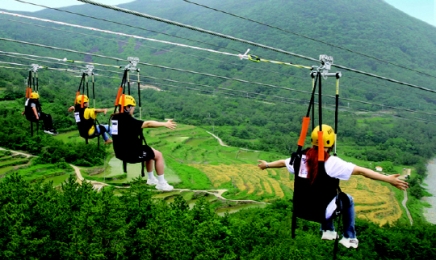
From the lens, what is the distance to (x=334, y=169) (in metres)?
3.81

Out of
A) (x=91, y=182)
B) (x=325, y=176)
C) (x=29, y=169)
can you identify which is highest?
(x=325, y=176)

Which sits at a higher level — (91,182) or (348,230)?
(348,230)

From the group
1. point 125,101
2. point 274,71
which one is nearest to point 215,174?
point 274,71

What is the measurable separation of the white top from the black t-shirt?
1.77 m

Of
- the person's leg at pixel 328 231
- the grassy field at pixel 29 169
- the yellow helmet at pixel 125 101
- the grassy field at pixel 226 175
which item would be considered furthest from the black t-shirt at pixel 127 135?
the grassy field at pixel 226 175

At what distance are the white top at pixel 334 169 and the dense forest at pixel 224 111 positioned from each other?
84.8 inches

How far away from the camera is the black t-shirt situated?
15.0 ft

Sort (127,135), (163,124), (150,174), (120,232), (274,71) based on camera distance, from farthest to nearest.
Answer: (274,71)
(120,232)
(150,174)
(127,135)
(163,124)

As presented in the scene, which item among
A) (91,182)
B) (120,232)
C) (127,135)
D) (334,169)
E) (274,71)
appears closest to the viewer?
(334,169)

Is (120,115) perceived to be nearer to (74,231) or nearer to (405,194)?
(74,231)

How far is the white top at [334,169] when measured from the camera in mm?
3730

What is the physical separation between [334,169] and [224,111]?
208 ft

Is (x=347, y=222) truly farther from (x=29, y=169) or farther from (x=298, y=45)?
(x=298, y=45)

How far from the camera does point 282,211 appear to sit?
62.6 ft
